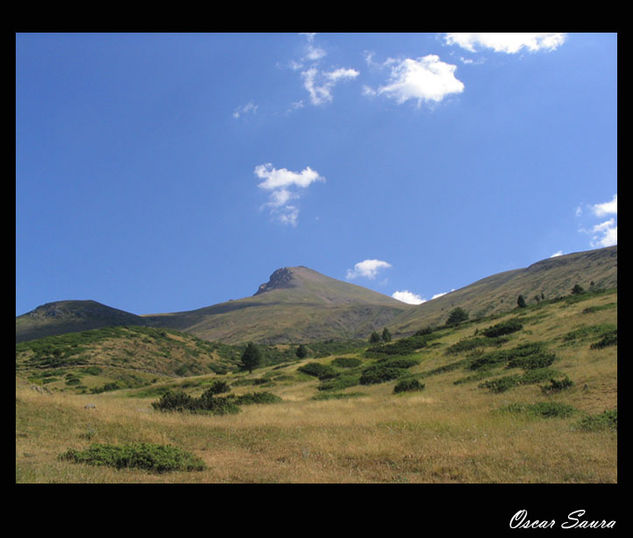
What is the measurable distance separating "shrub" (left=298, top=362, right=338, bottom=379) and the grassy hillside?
11.4 m

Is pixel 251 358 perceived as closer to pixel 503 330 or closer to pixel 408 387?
pixel 408 387

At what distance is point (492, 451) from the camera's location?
30.8ft

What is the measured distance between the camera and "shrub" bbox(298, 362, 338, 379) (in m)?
39.6

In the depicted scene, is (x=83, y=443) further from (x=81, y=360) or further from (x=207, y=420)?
(x=81, y=360)

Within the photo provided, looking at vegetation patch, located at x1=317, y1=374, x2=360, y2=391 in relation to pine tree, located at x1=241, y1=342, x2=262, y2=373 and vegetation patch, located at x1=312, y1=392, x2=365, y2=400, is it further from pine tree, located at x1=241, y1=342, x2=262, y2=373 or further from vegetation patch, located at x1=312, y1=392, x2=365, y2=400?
pine tree, located at x1=241, y1=342, x2=262, y2=373

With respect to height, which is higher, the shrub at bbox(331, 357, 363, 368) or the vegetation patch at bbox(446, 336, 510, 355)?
the vegetation patch at bbox(446, 336, 510, 355)

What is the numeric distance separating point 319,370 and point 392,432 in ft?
98.2

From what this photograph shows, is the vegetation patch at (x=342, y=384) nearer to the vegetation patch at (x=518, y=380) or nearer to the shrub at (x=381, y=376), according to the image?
the shrub at (x=381, y=376)

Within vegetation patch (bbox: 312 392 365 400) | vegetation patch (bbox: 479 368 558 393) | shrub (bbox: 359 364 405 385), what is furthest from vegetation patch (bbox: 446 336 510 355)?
vegetation patch (bbox: 312 392 365 400)

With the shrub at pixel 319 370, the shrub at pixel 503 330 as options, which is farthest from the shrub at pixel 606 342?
the shrub at pixel 319 370

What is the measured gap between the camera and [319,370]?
42062 millimetres

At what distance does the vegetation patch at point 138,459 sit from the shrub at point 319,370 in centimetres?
3068
